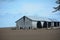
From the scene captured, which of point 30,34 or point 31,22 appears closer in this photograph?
point 30,34

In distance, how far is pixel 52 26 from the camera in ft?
20.7

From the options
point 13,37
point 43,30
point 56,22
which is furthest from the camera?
point 56,22

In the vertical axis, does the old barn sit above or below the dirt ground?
above

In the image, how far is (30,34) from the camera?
5582 mm

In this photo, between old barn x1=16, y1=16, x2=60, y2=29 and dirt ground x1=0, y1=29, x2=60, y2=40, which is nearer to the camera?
dirt ground x1=0, y1=29, x2=60, y2=40

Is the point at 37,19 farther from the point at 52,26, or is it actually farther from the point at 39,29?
the point at 52,26

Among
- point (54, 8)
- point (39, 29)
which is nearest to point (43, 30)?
point (39, 29)

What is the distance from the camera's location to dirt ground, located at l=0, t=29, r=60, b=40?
212 inches

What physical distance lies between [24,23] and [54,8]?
3.98 feet

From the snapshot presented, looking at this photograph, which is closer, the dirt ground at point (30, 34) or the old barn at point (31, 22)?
the dirt ground at point (30, 34)

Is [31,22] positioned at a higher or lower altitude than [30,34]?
higher

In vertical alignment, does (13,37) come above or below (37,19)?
below

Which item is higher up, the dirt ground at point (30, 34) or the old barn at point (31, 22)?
the old barn at point (31, 22)

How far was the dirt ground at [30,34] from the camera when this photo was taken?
539cm
